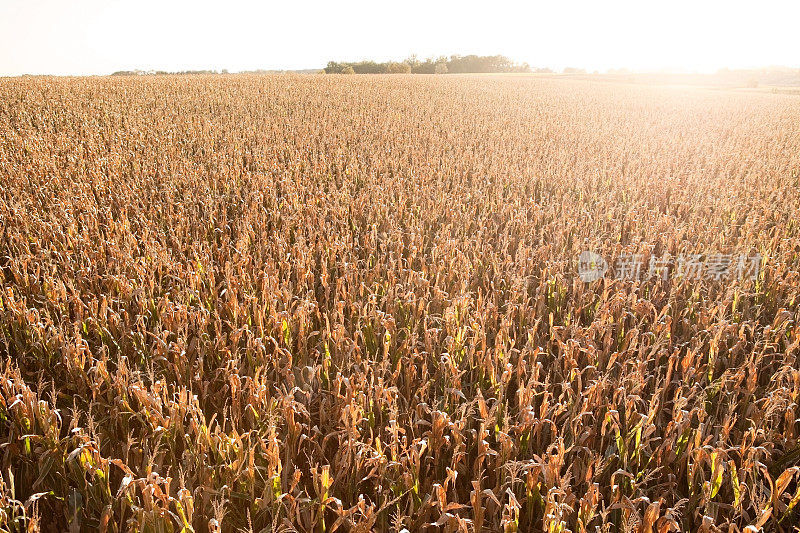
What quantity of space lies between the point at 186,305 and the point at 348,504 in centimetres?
165

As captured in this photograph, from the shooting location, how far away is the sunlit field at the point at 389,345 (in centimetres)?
195

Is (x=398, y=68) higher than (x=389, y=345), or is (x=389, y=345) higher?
(x=398, y=68)

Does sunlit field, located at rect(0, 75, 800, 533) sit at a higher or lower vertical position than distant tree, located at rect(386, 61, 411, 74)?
lower

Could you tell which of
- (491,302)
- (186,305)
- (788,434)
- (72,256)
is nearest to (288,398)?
(186,305)

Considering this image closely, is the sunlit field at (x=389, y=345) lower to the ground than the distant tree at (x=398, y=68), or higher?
lower

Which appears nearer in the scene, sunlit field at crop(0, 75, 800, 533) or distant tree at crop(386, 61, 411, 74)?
sunlit field at crop(0, 75, 800, 533)

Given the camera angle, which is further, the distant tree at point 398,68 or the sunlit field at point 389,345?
the distant tree at point 398,68

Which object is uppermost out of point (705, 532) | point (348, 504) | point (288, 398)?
point (288, 398)

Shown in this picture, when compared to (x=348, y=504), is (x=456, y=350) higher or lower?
higher

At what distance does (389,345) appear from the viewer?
108 inches

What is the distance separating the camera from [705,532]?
1.68m

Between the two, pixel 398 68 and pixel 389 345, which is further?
pixel 398 68

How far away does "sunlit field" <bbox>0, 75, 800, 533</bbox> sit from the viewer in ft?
6.39

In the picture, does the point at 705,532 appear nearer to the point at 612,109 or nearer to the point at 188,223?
the point at 188,223
